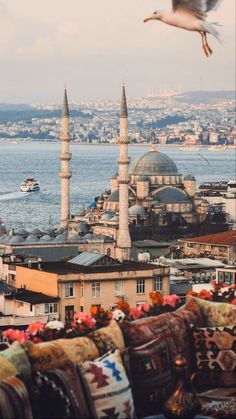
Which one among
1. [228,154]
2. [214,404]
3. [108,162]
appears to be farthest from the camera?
[228,154]

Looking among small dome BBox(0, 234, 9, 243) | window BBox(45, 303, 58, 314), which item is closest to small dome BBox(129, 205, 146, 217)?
small dome BBox(0, 234, 9, 243)

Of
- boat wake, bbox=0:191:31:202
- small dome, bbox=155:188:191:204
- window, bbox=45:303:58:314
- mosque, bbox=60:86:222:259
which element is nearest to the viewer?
window, bbox=45:303:58:314

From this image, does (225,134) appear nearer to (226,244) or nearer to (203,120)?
(203,120)

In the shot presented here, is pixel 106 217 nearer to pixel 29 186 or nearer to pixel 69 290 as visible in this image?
pixel 69 290

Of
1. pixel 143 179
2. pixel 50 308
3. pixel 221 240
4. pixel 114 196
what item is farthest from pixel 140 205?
pixel 50 308

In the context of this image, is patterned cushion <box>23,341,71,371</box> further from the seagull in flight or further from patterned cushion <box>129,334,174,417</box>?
the seagull in flight

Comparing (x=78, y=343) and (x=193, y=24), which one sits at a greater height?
(x=193, y=24)

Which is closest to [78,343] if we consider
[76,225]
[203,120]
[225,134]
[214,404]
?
[214,404]
